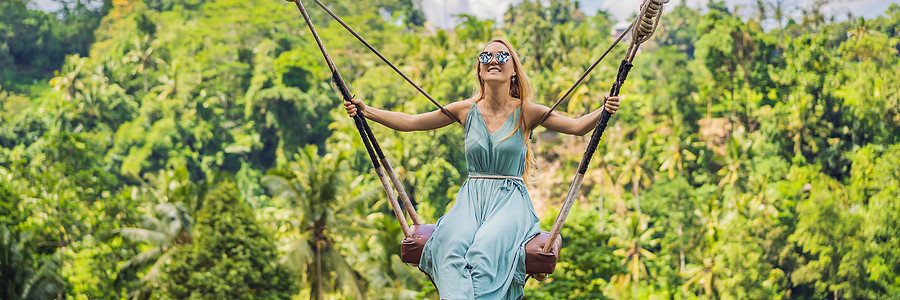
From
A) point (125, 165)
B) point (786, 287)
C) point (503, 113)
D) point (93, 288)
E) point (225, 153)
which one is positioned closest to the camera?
point (503, 113)

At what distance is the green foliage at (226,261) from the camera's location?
18.8m

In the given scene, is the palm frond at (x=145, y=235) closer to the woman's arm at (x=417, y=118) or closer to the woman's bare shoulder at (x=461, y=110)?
the woman's arm at (x=417, y=118)

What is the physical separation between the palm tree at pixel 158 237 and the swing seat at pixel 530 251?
660 inches

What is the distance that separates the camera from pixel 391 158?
94.2ft

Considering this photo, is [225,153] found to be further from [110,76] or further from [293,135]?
[110,76]

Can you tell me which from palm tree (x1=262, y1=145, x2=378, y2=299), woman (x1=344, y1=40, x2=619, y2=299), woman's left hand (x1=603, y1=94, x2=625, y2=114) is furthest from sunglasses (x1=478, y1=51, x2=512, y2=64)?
palm tree (x1=262, y1=145, x2=378, y2=299)

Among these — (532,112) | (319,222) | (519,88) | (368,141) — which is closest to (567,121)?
(532,112)

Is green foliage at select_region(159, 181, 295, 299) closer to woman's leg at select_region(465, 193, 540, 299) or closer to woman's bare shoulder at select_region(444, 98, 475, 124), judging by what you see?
woman's bare shoulder at select_region(444, 98, 475, 124)

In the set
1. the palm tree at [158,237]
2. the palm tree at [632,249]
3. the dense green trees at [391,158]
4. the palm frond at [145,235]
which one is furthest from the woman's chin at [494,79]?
the palm tree at [632,249]

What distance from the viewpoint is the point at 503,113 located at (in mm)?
3863

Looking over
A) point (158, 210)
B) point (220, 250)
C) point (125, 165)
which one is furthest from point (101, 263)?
point (125, 165)

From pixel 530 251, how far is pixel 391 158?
25248 mm

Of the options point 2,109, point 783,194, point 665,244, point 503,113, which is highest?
point 503,113

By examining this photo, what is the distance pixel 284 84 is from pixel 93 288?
20.2 metres
